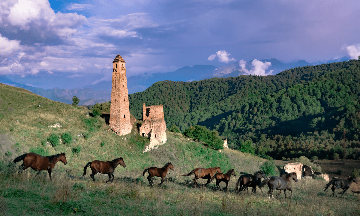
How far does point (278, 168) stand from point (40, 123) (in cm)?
4844

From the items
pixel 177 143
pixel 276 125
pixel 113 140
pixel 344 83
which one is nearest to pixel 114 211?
pixel 113 140

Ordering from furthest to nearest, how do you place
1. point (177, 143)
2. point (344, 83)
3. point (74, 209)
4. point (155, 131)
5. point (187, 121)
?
1. point (187, 121)
2. point (344, 83)
3. point (177, 143)
4. point (155, 131)
5. point (74, 209)

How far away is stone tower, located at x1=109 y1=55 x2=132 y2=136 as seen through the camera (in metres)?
32.8

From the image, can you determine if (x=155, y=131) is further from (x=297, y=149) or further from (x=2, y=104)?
(x=297, y=149)

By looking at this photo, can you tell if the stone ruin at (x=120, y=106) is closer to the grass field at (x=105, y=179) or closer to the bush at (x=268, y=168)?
the grass field at (x=105, y=179)

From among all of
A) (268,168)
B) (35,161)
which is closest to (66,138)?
(35,161)

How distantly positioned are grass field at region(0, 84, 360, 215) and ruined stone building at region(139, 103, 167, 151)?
1.24 m

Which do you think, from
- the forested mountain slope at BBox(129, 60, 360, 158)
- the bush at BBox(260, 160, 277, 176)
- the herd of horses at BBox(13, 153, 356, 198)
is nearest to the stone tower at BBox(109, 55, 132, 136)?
the herd of horses at BBox(13, 153, 356, 198)

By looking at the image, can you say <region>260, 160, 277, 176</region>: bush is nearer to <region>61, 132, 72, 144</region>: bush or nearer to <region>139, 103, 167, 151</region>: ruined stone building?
<region>139, 103, 167, 151</region>: ruined stone building

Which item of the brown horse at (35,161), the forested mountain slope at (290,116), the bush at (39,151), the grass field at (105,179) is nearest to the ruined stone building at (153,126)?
the grass field at (105,179)

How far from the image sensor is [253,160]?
5319 cm

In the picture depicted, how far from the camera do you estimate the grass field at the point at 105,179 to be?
9086 millimetres

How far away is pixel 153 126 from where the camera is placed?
3709 cm

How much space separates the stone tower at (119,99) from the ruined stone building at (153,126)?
3666mm
